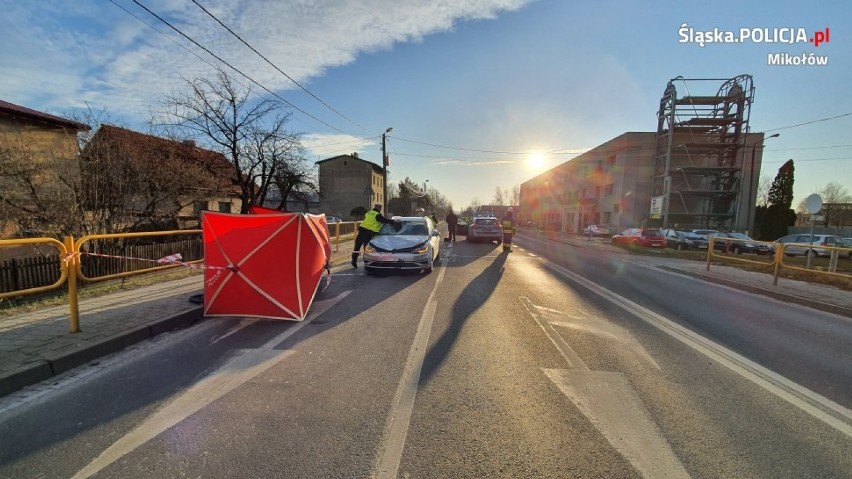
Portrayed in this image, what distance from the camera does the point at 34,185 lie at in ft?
29.2

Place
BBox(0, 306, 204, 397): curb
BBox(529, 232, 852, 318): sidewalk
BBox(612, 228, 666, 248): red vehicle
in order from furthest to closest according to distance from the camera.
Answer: BBox(612, 228, 666, 248): red vehicle < BBox(529, 232, 852, 318): sidewalk < BBox(0, 306, 204, 397): curb

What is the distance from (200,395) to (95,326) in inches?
104

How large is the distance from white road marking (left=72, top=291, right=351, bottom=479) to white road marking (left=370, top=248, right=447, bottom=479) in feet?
4.95

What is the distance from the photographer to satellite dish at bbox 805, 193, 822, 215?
40.9 feet

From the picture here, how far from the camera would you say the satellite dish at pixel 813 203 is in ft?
40.9

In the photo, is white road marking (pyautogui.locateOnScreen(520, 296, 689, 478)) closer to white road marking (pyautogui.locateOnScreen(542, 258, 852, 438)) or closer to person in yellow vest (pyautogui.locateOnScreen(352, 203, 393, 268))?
white road marking (pyautogui.locateOnScreen(542, 258, 852, 438))

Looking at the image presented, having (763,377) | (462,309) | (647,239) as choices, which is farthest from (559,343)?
(647,239)

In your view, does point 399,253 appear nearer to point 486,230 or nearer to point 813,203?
point 486,230

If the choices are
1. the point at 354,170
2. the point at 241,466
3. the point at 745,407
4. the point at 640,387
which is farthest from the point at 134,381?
the point at 354,170

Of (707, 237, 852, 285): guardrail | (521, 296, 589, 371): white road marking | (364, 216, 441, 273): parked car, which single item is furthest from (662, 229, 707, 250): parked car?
(521, 296, 589, 371): white road marking

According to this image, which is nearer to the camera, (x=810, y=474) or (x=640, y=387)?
(x=810, y=474)

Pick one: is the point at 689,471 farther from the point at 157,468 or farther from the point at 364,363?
the point at 157,468

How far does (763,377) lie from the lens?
12.6 ft

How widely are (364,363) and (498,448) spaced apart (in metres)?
1.86
